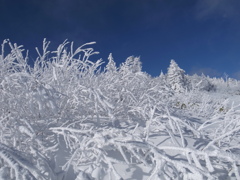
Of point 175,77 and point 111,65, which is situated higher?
→ point 175,77

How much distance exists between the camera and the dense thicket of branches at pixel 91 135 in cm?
149

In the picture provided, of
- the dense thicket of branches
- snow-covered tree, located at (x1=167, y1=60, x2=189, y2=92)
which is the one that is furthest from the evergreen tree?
snow-covered tree, located at (x1=167, y1=60, x2=189, y2=92)

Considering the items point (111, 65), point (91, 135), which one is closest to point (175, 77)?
point (111, 65)

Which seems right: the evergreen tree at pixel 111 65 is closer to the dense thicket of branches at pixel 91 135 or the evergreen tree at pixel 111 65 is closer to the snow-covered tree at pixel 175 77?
the dense thicket of branches at pixel 91 135

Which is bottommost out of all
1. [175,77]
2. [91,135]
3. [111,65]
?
[91,135]

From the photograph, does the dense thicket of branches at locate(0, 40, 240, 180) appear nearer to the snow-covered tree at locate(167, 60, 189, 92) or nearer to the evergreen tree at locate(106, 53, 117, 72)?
the evergreen tree at locate(106, 53, 117, 72)

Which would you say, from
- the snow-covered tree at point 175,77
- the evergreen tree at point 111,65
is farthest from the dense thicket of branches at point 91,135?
the snow-covered tree at point 175,77

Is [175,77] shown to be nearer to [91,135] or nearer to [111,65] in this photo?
[111,65]

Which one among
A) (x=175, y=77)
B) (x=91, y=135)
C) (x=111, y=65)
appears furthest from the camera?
(x=175, y=77)

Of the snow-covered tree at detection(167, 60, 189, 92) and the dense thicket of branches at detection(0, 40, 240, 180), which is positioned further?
the snow-covered tree at detection(167, 60, 189, 92)

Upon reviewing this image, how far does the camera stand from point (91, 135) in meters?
2.05

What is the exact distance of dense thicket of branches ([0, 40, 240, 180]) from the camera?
1.49 meters

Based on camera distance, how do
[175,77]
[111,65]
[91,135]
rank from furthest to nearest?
[175,77] → [111,65] → [91,135]

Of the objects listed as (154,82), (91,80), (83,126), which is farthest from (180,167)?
(154,82)
